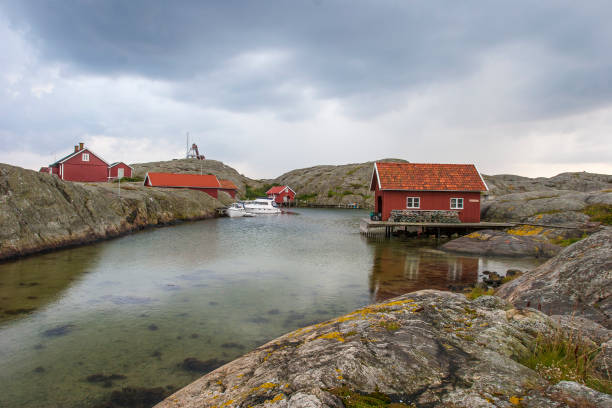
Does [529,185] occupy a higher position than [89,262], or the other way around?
[529,185]

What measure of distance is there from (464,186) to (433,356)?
105 feet

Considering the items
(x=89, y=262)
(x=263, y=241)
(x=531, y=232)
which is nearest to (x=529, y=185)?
(x=531, y=232)

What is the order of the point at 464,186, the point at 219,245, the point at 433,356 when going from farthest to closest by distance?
the point at 464,186, the point at 219,245, the point at 433,356

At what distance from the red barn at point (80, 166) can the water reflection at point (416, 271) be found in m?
56.3

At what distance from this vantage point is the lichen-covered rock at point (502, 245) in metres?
21.5

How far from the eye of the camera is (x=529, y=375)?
332 centimetres

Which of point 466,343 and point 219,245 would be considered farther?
point 219,245

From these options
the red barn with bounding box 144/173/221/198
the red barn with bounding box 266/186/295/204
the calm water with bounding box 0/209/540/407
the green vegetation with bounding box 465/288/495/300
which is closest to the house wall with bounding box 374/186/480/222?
the calm water with bounding box 0/209/540/407

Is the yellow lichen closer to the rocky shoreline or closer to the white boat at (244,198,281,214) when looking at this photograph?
the rocky shoreline

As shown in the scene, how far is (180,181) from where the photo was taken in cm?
6694

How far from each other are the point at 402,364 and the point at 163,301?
10775 mm

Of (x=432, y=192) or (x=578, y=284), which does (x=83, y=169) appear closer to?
(x=432, y=192)

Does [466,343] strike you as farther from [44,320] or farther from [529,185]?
[529,185]

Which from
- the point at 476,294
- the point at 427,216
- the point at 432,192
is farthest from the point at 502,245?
the point at 476,294
